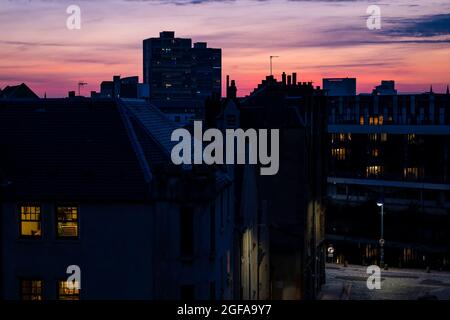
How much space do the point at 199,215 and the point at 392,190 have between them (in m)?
131

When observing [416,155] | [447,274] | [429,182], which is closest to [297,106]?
[447,274]

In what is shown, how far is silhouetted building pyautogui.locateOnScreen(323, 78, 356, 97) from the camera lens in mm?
187125

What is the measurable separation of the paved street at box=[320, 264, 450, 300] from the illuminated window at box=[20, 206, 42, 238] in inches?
1618

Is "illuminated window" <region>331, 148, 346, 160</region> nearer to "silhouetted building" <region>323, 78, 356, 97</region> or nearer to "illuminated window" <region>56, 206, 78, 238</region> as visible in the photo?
"silhouetted building" <region>323, 78, 356, 97</region>

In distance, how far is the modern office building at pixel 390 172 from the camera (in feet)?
444

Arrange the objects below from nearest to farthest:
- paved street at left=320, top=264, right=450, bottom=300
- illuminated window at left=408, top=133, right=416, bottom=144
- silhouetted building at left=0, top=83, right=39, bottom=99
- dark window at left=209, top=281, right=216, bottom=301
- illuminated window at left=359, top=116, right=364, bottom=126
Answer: dark window at left=209, top=281, right=216, bottom=301, silhouetted building at left=0, top=83, right=39, bottom=99, paved street at left=320, top=264, right=450, bottom=300, illuminated window at left=408, top=133, right=416, bottom=144, illuminated window at left=359, top=116, right=364, bottom=126

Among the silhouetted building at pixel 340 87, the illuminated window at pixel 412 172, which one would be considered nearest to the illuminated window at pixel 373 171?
the illuminated window at pixel 412 172

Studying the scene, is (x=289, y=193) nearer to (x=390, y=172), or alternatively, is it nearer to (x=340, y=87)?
(x=390, y=172)

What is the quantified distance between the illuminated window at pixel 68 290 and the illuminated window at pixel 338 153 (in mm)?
141885

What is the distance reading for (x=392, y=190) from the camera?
160 metres

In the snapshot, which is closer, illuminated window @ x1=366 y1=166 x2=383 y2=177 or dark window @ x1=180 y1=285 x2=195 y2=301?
dark window @ x1=180 y1=285 x2=195 y2=301

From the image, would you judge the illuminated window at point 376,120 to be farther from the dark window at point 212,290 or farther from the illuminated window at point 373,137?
the dark window at point 212,290

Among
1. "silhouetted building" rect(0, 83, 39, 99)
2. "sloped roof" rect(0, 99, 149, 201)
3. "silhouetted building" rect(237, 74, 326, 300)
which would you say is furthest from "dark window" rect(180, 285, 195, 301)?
"silhouetted building" rect(0, 83, 39, 99)
